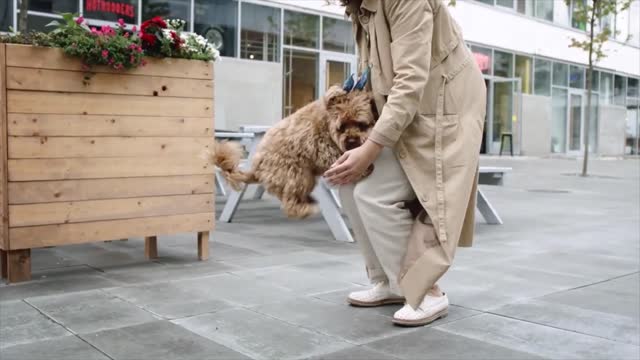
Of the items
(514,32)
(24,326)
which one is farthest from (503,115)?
(24,326)

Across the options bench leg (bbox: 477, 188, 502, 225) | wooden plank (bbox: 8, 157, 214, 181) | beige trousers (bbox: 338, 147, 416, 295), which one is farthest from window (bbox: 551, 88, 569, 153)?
beige trousers (bbox: 338, 147, 416, 295)

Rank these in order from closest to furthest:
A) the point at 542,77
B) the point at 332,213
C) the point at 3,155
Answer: the point at 3,155, the point at 332,213, the point at 542,77

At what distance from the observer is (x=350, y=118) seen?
304cm

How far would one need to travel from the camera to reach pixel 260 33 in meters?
16.8

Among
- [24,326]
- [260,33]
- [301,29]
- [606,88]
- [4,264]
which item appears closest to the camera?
[24,326]

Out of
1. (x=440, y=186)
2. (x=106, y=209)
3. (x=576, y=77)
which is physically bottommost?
(x=106, y=209)

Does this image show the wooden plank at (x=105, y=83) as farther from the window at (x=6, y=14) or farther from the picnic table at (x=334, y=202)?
the window at (x=6, y=14)

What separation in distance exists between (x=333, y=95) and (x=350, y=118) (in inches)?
5.7

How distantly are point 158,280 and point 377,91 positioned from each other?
188 cm

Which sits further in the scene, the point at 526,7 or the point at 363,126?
the point at 526,7

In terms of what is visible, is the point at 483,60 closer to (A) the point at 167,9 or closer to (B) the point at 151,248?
(A) the point at 167,9

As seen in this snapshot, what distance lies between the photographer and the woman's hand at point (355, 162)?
2900mm

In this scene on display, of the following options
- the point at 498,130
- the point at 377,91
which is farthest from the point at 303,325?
the point at 498,130

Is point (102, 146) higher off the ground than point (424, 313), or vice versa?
point (102, 146)
